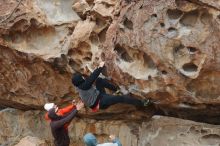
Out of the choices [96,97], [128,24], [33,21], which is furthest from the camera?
[33,21]

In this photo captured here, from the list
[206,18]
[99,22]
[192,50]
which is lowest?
[192,50]

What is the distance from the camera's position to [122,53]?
8227mm

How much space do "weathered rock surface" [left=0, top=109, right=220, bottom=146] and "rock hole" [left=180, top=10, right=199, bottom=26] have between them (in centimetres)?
164

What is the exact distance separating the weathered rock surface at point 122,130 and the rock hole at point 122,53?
115cm

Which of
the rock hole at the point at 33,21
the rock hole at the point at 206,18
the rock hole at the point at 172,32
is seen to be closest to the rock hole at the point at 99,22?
the rock hole at the point at 33,21

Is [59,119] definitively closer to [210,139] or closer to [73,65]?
[73,65]

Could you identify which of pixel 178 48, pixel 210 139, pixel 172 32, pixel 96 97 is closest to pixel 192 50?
pixel 178 48

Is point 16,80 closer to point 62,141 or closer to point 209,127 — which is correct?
point 62,141

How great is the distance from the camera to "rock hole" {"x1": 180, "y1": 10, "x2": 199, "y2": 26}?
24.6 feet

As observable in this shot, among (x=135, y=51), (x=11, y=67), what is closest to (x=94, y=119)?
(x=11, y=67)

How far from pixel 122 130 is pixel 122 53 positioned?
1840 millimetres

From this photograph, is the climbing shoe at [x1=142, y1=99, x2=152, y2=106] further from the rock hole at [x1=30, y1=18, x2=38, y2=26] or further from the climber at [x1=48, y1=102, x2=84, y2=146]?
the rock hole at [x1=30, y1=18, x2=38, y2=26]

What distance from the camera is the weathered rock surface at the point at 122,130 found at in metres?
8.22

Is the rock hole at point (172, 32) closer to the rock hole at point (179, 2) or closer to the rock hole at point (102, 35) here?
the rock hole at point (179, 2)
